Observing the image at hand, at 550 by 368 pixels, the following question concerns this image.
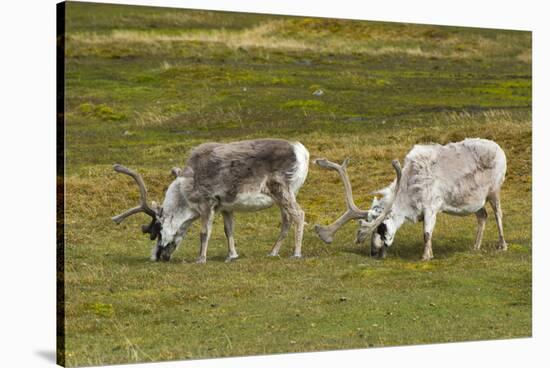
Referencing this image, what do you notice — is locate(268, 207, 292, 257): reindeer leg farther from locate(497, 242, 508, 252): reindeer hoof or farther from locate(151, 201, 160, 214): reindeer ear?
locate(497, 242, 508, 252): reindeer hoof

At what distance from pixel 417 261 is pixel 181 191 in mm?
4736

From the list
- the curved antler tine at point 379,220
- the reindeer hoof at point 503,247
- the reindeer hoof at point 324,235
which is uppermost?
the curved antler tine at point 379,220

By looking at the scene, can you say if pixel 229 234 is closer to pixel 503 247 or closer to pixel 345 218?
pixel 345 218

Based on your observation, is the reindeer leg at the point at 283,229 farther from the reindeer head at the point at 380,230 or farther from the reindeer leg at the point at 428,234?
the reindeer leg at the point at 428,234

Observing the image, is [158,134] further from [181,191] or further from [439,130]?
[439,130]

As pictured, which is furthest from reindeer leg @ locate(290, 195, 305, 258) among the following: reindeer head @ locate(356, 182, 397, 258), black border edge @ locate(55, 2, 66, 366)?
black border edge @ locate(55, 2, 66, 366)

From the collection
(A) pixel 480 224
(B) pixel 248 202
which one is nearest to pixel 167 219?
(B) pixel 248 202

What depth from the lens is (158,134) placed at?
25.2 meters

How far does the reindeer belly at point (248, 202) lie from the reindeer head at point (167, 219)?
74 cm

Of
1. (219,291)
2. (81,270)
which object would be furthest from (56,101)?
(219,291)

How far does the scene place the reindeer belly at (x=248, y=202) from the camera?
21.5m

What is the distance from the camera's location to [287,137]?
25344 millimetres

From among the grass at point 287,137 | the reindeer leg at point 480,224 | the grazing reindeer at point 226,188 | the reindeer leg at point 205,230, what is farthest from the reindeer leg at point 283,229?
the reindeer leg at point 480,224

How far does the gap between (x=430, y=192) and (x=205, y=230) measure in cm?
447
